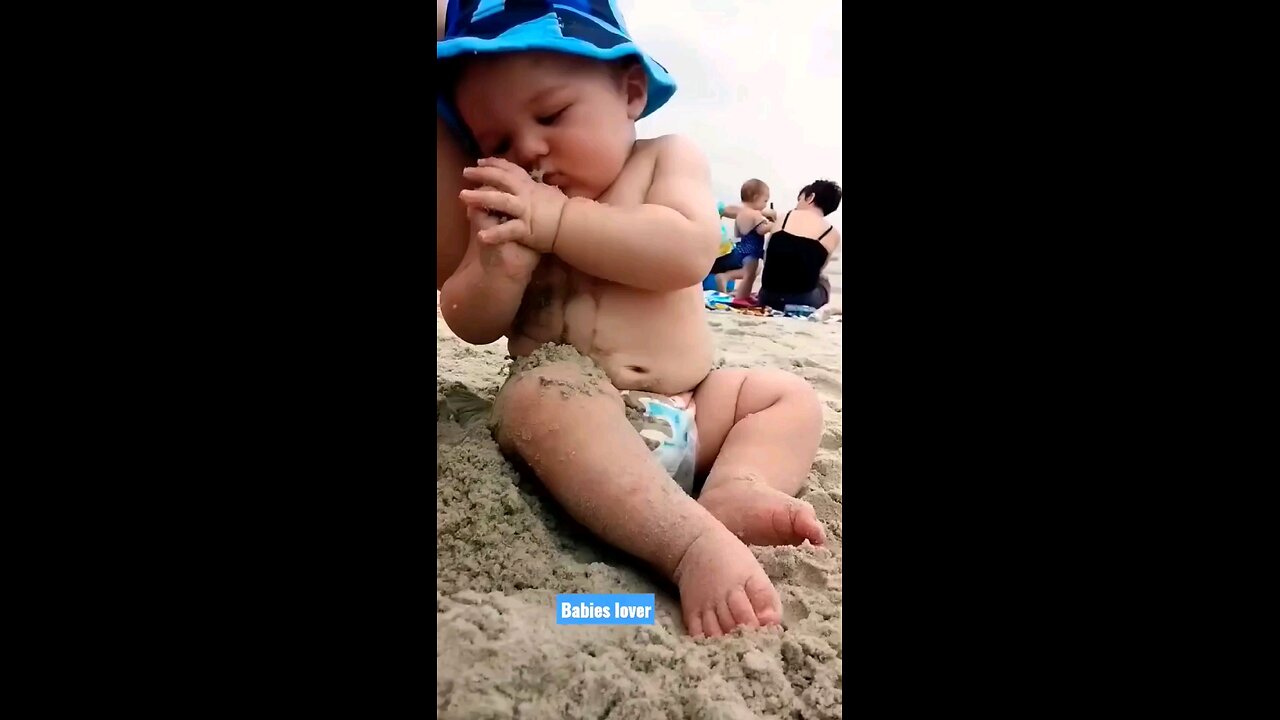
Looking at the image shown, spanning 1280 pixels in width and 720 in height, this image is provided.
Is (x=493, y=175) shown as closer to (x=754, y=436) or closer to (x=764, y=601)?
(x=754, y=436)

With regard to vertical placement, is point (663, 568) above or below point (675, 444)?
below

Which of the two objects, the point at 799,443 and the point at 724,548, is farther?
the point at 799,443

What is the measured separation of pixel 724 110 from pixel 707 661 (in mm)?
706

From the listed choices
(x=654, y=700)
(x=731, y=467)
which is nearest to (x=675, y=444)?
(x=731, y=467)

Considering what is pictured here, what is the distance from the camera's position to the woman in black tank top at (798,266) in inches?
44.5

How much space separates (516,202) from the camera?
3.52ft

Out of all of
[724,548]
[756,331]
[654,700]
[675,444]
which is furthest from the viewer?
[756,331]

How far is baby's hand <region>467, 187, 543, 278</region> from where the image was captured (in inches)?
42.4

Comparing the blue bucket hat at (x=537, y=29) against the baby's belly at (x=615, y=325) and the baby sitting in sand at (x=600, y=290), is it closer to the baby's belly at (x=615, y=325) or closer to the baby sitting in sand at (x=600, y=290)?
the baby sitting in sand at (x=600, y=290)

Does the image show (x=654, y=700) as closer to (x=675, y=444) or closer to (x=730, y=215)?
(x=675, y=444)

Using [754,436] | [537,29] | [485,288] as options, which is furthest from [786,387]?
[537,29]

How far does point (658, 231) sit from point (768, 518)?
0.41 metres

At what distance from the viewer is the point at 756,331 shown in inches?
50.9

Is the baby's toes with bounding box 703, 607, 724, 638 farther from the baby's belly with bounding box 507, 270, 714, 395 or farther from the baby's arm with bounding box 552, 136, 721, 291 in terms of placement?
the baby's arm with bounding box 552, 136, 721, 291
